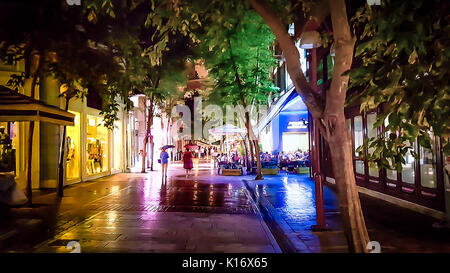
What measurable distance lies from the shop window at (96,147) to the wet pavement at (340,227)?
11105mm

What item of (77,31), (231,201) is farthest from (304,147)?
(77,31)

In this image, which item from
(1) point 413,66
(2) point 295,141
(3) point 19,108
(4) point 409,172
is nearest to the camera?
(1) point 413,66

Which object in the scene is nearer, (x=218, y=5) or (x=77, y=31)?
(x=218, y=5)

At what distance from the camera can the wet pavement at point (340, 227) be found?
20.7ft

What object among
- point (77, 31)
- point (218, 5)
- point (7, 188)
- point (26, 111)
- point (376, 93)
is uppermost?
point (77, 31)

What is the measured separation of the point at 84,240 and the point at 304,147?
2445cm

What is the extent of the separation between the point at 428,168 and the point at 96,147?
16.8m

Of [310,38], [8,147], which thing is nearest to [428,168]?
[310,38]

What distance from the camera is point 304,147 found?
29344 millimetres

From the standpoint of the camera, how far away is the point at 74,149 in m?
17.4

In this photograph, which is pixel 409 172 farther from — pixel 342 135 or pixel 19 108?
pixel 19 108

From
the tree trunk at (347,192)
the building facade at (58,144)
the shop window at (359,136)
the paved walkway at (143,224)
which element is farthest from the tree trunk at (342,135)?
the shop window at (359,136)

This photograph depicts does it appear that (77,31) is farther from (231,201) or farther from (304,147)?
(304,147)
